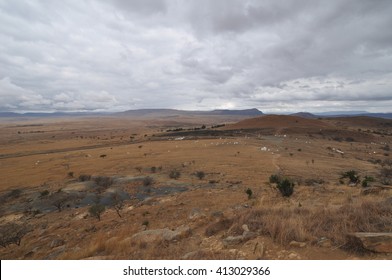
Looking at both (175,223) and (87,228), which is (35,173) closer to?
(87,228)

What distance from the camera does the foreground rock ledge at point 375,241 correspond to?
4754mm

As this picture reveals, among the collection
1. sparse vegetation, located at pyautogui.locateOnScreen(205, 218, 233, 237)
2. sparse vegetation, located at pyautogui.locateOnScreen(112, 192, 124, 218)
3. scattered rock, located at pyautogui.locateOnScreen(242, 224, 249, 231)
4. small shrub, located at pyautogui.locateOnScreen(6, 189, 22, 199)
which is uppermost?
scattered rock, located at pyautogui.locateOnScreen(242, 224, 249, 231)

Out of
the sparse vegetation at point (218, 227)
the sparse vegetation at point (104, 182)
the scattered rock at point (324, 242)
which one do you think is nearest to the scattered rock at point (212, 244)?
the sparse vegetation at point (218, 227)

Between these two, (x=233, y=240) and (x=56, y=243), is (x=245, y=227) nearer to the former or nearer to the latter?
(x=233, y=240)

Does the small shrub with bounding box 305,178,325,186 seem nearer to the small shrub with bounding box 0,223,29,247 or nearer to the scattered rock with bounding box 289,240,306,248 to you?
the scattered rock with bounding box 289,240,306,248

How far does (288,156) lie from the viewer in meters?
27.2

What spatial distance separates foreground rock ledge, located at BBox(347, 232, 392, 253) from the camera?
4.75 metres

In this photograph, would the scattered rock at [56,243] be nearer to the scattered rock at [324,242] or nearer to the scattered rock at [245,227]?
the scattered rock at [245,227]

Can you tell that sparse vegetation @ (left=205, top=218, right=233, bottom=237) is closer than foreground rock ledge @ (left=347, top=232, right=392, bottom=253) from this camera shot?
No

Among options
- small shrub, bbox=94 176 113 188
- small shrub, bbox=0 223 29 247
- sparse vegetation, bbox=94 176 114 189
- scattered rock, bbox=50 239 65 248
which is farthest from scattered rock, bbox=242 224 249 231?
small shrub, bbox=94 176 113 188

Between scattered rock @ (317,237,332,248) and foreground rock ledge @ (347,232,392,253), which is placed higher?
foreground rock ledge @ (347,232,392,253)

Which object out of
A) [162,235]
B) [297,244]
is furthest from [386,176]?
[162,235]

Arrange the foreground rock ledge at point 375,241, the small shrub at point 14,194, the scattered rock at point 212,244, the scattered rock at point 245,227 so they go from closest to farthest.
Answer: the foreground rock ledge at point 375,241 < the scattered rock at point 212,244 < the scattered rock at point 245,227 < the small shrub at point 14,194
